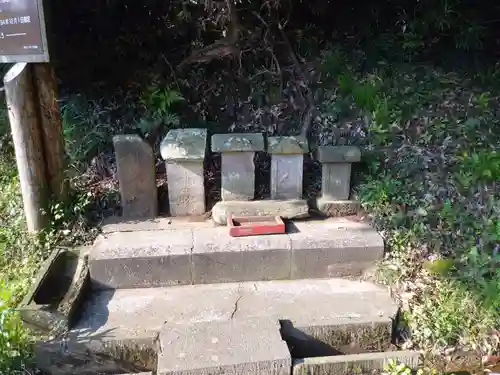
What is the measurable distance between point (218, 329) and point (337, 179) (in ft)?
5.75

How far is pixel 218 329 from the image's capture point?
2895 mm

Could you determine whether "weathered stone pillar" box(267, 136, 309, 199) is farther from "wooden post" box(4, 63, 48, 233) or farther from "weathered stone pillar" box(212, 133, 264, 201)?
"wooden post" box(4, 63, 48, 233)

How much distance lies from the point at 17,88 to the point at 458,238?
Result: 3461 millimetres

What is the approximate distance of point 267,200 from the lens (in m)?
4.08

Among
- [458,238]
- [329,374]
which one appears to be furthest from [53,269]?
[458,238]

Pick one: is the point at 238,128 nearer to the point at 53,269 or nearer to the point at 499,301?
the point at 53,269

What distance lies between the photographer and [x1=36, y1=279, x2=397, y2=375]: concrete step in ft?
8.85

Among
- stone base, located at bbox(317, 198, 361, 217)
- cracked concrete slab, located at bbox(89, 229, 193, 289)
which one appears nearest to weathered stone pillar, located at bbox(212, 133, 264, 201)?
stone base, located at bbox(317, 198, 361, 217)

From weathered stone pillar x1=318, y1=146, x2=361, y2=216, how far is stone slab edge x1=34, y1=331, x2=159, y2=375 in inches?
74.7

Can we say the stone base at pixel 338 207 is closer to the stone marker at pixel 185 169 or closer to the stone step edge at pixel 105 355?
the stone marker at pixel 185 169

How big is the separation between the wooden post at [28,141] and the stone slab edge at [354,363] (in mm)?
2317

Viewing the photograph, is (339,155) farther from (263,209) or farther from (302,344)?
(302,344)

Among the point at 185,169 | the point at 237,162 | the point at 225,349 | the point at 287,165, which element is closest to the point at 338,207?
the point at 287,165

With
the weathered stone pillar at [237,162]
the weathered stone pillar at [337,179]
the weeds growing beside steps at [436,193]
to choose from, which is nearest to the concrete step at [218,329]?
the weeds growing beside steps at [436,193]
